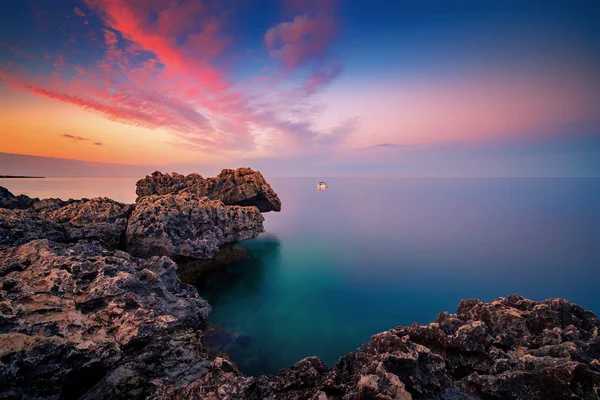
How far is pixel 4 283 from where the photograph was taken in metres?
6.18

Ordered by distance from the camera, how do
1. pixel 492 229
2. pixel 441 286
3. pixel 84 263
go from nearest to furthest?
1. pixel 84 263
2. pixel 441 286
3. pixel 492 229

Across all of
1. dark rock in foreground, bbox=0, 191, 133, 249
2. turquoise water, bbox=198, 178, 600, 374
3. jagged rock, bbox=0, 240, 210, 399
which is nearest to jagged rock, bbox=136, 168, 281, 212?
turquoise water, bbox=198, 178, 600, 374

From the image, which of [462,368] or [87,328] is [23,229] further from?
[462,368]

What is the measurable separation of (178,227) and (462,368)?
47.2 ft

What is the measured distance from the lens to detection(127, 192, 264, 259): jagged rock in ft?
45.1

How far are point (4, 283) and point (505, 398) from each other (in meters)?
11.3

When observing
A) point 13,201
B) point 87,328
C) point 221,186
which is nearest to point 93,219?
point 13,201

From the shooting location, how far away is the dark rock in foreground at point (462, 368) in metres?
4.54

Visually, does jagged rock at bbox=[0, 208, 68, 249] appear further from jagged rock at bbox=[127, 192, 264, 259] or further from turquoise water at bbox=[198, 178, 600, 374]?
turquoise water at bbox=[198, 178, 600, 374]

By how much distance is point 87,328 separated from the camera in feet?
18.8

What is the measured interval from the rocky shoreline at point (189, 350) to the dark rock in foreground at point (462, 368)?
0.07ft

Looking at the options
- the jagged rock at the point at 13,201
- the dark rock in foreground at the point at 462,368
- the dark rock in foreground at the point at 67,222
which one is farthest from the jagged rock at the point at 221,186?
the dark rock in foreground at the point at 462,368

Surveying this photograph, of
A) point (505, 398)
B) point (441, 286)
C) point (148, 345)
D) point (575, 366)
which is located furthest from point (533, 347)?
point (441, 286)

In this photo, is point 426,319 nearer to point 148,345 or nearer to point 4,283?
point 148,345
